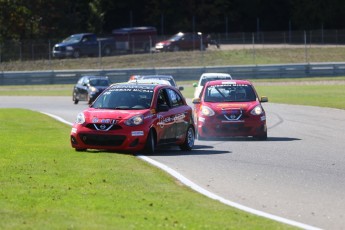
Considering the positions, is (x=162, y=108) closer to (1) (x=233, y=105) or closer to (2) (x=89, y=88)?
(1) (x=233, y=105)

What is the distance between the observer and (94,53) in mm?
69938

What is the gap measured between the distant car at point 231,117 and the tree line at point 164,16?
53216 mm

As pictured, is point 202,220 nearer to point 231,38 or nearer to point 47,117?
point 47,117

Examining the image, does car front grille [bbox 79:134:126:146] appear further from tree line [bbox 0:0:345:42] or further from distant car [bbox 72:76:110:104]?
tree line [bbox 0:0:345:42]

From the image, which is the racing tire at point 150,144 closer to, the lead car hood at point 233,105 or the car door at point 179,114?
the car door at point 179,114

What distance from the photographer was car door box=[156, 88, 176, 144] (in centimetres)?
1881

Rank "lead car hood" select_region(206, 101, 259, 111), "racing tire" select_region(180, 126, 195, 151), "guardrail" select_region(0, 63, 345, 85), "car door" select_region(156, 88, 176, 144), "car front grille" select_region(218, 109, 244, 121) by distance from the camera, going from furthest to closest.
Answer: "guardrail" select_region(0, 63, 345, 85) → "lead car hood" select_region(206, 101, 259, 111) → "car front grille" select_region(218, 109, 244, 121) → "racing tire" select_region(180, 126, 195, 151) → "car door" select_region(156, 88, 176, 144)

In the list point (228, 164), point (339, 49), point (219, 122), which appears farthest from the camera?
point (339, 49)

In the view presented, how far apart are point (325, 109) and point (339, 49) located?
34.1m

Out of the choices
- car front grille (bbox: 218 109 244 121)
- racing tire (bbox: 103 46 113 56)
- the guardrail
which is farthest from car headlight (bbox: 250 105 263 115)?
racing tire (bbox: 103 46 113 56)

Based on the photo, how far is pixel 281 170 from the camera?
15578 millimetres

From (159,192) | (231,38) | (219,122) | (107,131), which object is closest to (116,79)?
(231,38)

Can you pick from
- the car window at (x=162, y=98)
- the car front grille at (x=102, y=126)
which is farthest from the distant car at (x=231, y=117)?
the car front grille at (x=102, y=126)

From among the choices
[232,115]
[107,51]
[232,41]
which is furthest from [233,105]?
[232,41]
